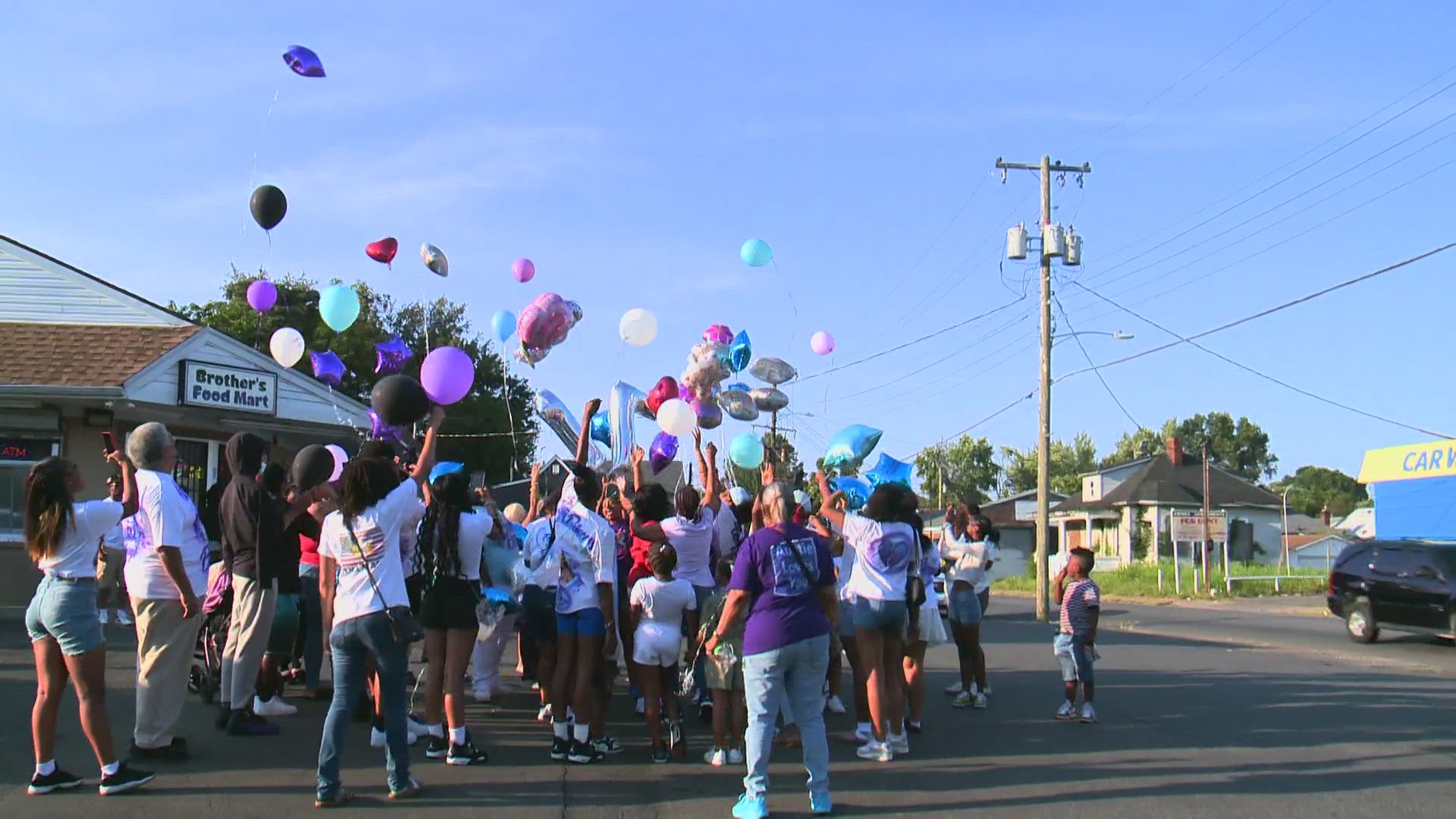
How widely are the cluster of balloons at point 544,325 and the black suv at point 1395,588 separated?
1359 cm

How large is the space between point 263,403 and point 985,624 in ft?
43.0

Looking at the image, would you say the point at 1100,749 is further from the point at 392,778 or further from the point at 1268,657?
the point at 1268,657

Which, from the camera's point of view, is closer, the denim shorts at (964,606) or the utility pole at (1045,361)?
the denim shorts at (964,606)

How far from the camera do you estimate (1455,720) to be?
9336 mm

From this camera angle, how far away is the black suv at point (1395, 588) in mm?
16734

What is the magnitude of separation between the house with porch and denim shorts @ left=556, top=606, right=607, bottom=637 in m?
41.2

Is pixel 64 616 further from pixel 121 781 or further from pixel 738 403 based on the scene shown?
pixel 738 403

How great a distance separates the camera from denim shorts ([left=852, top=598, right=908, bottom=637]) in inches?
291

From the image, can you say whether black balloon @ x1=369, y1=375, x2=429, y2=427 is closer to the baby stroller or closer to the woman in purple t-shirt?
the baby stroller

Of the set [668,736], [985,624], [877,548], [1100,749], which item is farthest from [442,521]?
[985,624]

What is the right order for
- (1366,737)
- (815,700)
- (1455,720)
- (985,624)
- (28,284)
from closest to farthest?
(815,700)
(1366,737)
(1455,720)
(28,284)
(985,624)

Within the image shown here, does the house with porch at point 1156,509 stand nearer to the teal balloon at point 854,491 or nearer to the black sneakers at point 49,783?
the teal balloon at point 854,491

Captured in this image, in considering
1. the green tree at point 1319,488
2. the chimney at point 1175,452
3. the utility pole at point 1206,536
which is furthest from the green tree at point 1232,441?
the utility pole at point 1206,536

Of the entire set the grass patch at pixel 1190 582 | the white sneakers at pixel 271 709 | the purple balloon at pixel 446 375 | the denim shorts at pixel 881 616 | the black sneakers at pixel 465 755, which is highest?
the purple balloon at pixel 446 375
